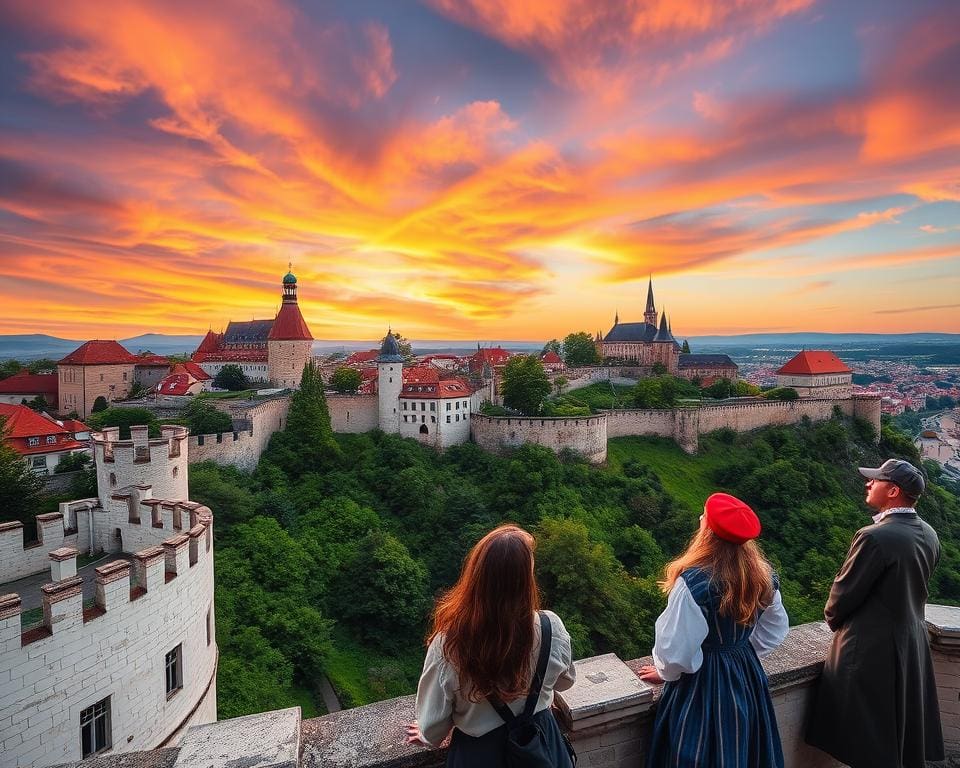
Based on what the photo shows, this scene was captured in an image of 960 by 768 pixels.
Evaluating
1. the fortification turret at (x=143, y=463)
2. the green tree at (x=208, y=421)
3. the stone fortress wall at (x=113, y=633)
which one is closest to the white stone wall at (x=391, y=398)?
the green tree at (x=208, y=421)

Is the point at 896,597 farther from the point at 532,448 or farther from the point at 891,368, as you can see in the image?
the point at 891,368

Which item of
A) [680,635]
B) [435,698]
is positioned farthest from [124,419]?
[680,635]

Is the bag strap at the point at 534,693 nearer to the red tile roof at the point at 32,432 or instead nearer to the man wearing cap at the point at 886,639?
the man wearing cap at the point at 886,639

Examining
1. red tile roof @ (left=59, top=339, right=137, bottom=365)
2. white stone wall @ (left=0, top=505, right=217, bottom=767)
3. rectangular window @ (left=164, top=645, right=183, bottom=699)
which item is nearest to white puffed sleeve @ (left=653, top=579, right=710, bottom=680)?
white stone wall @ (left=0, top=505, right=217, bottom=767)

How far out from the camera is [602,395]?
5275 centimetres

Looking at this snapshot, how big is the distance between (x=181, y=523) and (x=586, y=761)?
7.90 meters

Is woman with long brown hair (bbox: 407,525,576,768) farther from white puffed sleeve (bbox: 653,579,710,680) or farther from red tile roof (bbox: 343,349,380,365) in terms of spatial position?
red tile roof (bbox: 343,349,380,365)

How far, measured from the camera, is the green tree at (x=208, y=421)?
26250mm

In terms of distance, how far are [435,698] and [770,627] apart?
6.41ft

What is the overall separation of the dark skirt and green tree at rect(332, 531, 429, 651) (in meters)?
18.8

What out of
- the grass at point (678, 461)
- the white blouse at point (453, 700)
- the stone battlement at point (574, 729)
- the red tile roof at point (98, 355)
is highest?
the red tile roof at point (98, 355)

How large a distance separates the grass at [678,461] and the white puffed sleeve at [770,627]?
31.9m

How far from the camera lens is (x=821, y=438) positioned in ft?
142

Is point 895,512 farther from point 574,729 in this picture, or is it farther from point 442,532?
point 442,532
